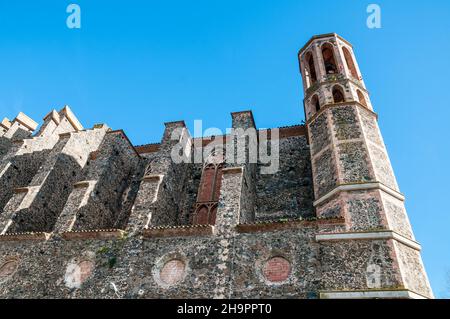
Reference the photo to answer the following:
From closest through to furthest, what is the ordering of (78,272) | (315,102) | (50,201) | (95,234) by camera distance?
(78,272) < (95,234) < (50,201) < (315,102)

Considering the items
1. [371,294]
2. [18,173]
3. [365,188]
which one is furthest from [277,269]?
[18,173]

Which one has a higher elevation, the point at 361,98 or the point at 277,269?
the point at 361,98

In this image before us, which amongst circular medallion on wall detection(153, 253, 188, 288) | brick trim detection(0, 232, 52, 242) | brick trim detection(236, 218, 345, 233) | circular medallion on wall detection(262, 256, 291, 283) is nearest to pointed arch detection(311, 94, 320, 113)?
brick trim detection(236, 218, 345, 233)

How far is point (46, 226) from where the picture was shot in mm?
15148

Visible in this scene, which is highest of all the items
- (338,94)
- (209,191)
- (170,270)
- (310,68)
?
(310,68)

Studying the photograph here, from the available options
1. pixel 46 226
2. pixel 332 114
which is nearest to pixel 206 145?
pixel 332 114

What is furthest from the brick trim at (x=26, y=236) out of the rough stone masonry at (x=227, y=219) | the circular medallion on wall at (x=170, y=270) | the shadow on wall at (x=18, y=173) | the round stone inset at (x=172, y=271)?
the round stone inset at (x=172, y=271)

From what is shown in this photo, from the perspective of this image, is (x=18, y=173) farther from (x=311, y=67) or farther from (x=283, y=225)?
(x=311, y=67)

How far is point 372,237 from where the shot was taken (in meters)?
9.85

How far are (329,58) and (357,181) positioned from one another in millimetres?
10528

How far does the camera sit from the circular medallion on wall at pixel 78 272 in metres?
11.5

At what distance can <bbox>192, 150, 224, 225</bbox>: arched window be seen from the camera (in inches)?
589
